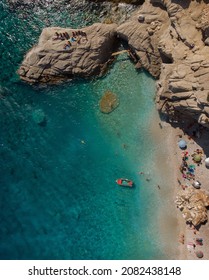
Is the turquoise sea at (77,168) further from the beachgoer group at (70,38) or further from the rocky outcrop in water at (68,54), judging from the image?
the beachgoer group at (70,38)

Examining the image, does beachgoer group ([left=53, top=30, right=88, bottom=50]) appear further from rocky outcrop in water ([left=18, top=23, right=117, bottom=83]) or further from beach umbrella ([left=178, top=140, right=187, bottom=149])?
beach umbrella ([left=178, top=140, right=187, bottom=149])

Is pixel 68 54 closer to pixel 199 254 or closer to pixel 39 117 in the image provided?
pixel 39 117

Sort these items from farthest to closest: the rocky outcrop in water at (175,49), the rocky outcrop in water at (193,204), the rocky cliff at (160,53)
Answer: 1. the rocky outcrop in water at (193,204)
2. the rocky cliff at (160,53)
3. the rocky outcrop in water at (175,49)

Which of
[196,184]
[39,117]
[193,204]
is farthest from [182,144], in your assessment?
[39,117]

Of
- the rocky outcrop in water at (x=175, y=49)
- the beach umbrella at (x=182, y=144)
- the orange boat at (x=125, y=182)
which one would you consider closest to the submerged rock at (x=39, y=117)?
the orange boat at (x=125, y=182)

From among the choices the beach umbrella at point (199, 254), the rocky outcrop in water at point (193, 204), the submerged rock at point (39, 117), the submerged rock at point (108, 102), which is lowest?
the beach umbrella at point (199, 254)

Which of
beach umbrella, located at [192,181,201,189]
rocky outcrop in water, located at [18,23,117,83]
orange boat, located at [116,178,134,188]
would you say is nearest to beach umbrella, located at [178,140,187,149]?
beach umbrella, located at [192,181,201,189]
